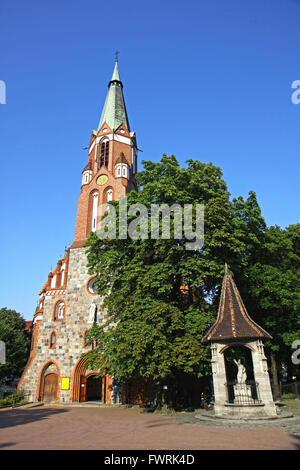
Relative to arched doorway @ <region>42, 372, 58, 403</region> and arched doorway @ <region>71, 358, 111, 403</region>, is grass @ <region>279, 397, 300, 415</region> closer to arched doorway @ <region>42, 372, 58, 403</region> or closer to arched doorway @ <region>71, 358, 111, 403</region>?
arched doorway @ <region>71, 358, 111, 403</region>

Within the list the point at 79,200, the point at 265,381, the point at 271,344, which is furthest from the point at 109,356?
the point at 79,200

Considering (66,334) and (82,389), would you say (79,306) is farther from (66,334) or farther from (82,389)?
(82,389)

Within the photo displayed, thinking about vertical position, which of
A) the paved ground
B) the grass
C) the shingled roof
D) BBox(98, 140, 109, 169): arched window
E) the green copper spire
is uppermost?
the green copper spire

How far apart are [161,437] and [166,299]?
381 inches

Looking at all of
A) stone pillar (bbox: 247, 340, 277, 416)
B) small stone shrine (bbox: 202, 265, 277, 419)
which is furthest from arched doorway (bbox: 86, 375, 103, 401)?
stone pillar (bbox: 247, 340, 277, 416)

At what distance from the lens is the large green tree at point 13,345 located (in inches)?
1375

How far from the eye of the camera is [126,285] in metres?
19.9

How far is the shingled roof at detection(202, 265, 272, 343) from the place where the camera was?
13.9 m

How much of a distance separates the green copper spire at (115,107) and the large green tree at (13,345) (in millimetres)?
24148

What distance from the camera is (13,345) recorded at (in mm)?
36094

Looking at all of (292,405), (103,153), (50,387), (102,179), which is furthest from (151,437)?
(103,153)

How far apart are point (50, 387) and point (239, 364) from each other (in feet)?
56.0
